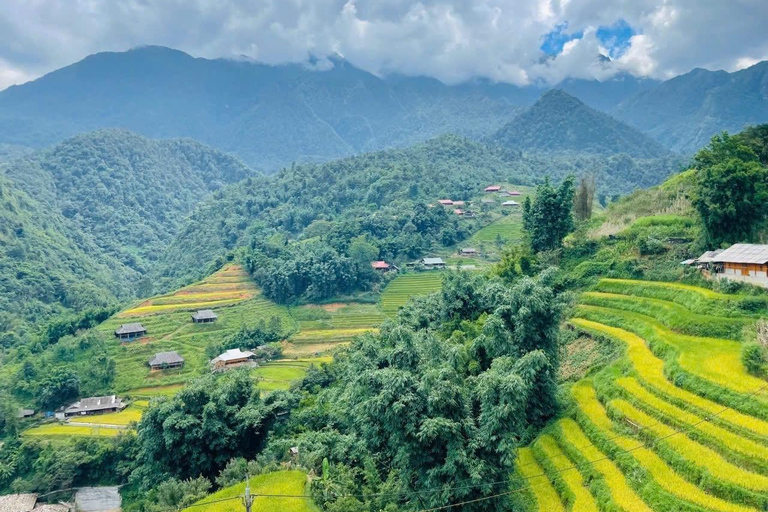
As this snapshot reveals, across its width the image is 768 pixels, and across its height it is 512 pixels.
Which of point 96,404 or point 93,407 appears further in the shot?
point 96,404

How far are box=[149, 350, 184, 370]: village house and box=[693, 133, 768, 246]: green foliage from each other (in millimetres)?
35940

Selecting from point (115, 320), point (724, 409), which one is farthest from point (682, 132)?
point (724, 409)

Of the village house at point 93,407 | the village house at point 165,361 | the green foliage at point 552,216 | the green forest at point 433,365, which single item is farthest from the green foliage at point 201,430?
the village house at point 165,361

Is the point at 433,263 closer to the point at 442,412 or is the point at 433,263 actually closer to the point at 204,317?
the point at 204,317

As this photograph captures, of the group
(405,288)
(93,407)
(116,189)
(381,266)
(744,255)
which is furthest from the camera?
(116,189)

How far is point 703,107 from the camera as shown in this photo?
169m

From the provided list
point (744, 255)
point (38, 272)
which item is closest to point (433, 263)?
point (744, 255)

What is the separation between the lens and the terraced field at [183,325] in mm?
41594

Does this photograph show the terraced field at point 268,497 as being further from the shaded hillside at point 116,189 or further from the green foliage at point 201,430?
the shaded hillside at point 116,189

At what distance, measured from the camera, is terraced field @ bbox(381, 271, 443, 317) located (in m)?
51.8

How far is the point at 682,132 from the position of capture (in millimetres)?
170500

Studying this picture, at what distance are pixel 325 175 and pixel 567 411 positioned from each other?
274 ft

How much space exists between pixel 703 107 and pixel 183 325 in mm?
172142

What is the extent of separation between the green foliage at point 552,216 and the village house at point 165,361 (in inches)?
1102
